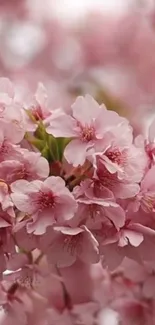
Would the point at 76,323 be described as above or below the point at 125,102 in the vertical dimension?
below

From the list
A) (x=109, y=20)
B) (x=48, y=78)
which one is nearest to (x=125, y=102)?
(x=48, y=78)

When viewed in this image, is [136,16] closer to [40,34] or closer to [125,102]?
[40,34]

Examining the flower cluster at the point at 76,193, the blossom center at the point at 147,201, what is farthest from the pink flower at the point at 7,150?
the blossom center at the point at 147,201

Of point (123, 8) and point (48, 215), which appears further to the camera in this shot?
point (123, 8)

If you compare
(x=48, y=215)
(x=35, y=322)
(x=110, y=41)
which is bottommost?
(x=35, y=322)

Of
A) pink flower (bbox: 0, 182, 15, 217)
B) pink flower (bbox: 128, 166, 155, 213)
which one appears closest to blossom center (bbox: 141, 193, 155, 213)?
pink flower (bbox: 128, 166, 155, 213)

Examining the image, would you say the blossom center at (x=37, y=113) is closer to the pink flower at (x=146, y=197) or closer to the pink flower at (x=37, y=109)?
the pink flower at (x=37, y=109)
